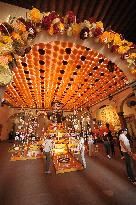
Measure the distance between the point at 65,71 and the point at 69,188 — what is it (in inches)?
248

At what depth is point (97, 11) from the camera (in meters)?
5.25

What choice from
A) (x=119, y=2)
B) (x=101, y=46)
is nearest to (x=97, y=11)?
(x=119, y=2)

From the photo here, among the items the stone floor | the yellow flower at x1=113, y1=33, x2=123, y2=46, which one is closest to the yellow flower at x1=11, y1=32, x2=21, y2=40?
the yellow flower at x1=113, y1=33, x2=123, y2=46

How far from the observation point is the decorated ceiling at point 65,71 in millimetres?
6727

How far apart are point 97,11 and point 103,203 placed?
19.9 feet

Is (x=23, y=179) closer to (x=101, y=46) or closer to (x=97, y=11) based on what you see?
(x=101, y=46)

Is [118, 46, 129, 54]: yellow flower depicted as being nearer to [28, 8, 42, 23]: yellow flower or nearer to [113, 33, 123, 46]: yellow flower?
[113, 33, 123, 46]: yellow flower

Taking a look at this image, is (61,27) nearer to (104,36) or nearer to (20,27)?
(20,27)

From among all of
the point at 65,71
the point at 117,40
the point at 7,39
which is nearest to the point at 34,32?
the point at 7,39

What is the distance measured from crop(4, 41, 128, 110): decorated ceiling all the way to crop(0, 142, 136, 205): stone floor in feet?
14.6

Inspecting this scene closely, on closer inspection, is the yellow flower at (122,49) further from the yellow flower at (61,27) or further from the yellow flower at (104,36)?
the yellow flower at (61,27)

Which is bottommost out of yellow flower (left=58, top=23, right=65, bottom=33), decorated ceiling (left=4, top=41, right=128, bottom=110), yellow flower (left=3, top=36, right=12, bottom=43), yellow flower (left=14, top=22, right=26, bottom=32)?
yellow flower (left=3, top=36, right=12, bottom=43)

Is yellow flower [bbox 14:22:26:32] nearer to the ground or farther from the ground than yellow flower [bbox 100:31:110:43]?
nearer to the ground

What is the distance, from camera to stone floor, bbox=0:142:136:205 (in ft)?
13.1
